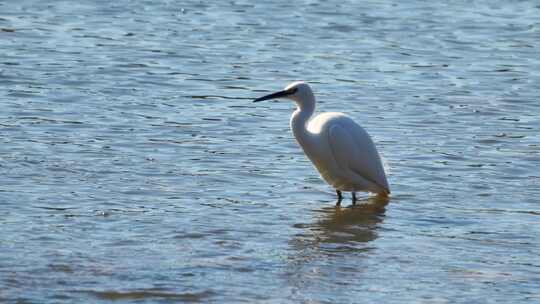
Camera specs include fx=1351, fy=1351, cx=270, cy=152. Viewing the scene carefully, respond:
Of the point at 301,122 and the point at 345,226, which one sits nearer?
the point at 345,226

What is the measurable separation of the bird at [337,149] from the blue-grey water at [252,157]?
163 mm

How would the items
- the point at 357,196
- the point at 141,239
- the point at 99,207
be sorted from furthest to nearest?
the point at 357,196, the point at 99,207, the point at 141,239

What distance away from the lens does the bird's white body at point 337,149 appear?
1018cm

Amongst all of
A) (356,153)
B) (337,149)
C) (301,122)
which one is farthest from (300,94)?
(356,153)

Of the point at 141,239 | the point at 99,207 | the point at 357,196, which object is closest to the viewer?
the point at 141,239

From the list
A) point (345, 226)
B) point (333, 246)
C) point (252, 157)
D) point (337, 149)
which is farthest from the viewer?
point (252, 157)

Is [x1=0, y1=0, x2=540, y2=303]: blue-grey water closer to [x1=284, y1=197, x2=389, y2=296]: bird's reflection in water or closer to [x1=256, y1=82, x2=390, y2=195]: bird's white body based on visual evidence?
[x1=284, y1=197, x2=389, y2=296]: bird's reflection in water

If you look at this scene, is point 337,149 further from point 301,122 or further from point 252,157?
point 252,157

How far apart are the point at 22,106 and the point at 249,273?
17.6 ft

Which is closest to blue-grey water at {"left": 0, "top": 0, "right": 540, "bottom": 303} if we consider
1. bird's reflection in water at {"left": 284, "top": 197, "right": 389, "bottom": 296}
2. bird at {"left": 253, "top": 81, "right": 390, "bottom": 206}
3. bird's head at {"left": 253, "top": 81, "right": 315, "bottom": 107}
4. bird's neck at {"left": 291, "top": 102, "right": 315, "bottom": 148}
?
bird's reflection in water at {"left": 284, "top": 197, "right": 389, "bottom": 296}

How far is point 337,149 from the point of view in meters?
10.2

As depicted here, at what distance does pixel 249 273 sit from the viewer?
784 cm

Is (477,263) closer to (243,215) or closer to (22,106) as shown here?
(243,215)

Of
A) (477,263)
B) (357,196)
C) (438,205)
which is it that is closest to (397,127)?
(357,196)
